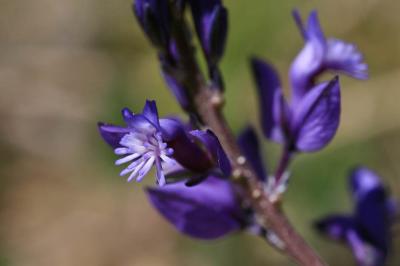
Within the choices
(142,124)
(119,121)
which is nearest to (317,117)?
(142,124)

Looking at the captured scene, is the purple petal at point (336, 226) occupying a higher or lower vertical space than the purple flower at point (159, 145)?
lower

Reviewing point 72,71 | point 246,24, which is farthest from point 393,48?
point 72,71

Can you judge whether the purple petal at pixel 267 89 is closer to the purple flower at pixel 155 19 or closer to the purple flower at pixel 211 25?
the purple flower at pixel 211 25

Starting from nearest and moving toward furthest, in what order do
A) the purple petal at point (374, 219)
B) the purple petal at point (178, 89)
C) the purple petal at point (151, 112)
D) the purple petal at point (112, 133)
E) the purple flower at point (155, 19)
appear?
the purple petal at point (151, 112)
the purple petal at point (112, 133)
the purple flower at point (155, 19)
the purple petal at point (178, 89)
the purple petal at point (374, 219)

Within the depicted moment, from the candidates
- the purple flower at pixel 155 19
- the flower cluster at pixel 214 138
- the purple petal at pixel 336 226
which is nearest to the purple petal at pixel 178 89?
the flower cluster at pixel 214 138

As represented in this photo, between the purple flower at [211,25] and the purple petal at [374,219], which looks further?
the purple petal at [374,219]

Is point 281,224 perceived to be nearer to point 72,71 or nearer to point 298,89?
point 298,89

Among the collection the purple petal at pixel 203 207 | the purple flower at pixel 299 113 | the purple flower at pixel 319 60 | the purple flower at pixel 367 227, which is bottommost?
the purple flower at pixel 367 227
